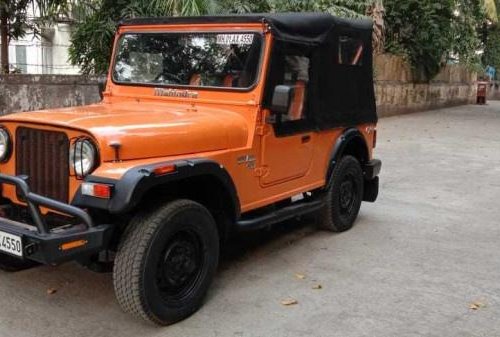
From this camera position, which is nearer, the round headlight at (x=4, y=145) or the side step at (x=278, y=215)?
the round headlight at (x=4, y=145)

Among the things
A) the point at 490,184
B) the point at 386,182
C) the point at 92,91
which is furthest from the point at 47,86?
the point at 490,184

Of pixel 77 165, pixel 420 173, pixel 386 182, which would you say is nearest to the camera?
pixel 77 165

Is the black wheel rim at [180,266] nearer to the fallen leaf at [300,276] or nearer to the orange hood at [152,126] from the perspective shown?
the orange hood at [152,126]

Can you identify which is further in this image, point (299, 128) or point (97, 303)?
point (299, 128)

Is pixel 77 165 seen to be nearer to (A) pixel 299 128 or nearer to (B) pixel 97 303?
(B) pixel 97 303

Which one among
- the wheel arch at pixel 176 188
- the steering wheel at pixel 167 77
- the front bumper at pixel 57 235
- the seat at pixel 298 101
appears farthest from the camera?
the seat at pixel 298 101

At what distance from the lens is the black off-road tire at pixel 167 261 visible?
3771 millimetres

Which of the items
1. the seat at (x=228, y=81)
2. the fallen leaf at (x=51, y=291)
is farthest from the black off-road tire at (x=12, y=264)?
the seat at (x=228, y=81)

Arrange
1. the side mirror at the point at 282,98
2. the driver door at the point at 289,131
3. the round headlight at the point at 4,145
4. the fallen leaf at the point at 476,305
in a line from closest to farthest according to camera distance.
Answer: the round headlight at the point at 4,145
the fallen leaf at the point at 476,305
the side mirror at the point at 282,98
the driver door at the point at 289,131

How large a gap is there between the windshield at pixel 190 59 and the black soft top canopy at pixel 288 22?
0.11 m

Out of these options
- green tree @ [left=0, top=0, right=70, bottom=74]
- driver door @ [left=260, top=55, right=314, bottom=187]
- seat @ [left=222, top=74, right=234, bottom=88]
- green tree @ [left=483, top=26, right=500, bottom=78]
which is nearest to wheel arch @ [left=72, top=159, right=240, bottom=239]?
driver door @ [left=260, top=55, right=314, bottom=187]

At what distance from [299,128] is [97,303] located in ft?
7.03

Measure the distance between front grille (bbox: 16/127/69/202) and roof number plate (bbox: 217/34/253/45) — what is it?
1616 mm

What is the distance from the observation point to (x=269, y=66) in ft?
15.9
